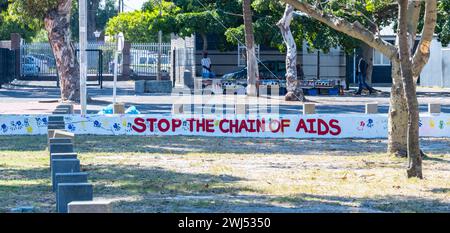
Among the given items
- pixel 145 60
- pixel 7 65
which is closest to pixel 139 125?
pixel 7 65

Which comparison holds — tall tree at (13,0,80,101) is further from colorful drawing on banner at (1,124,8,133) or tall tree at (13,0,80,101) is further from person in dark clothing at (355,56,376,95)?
person in dark clothing at (355,56,376,95)

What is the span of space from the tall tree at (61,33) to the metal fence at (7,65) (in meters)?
13.5

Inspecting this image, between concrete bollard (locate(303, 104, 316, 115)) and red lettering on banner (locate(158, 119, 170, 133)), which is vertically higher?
concrete bollard (locate(303, 104, 316, 115))

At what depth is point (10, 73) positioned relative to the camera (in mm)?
48875

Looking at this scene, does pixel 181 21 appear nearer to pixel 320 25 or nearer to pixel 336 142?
pixel 320 25

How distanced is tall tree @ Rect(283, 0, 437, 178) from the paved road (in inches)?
467

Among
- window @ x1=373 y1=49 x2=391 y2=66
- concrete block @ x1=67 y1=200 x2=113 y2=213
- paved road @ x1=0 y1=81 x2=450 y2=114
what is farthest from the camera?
window @ x1=373 y1=49 x2=391 y2=66

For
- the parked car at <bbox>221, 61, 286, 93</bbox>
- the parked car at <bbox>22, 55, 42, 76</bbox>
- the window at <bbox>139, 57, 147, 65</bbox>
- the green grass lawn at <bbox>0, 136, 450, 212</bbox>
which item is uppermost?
the window at <bbox>139, 57, 147, 65</bbox>

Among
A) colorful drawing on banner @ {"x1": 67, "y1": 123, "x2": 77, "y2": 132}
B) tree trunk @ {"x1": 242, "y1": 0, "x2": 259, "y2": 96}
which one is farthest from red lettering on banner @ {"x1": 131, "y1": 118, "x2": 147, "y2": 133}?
tree trunk @ {"x1": 242, "y1": 0, "x2": 259, "y2": 96}

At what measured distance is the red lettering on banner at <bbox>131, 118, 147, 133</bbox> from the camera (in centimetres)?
2267

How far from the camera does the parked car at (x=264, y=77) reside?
39.2 meters

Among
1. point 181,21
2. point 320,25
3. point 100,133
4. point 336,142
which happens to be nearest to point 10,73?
point 181,21

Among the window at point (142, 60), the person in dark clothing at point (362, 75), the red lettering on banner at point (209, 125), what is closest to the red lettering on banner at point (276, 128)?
the red lettering on banner at point (209, 125)

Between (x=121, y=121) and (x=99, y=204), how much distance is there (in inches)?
583
